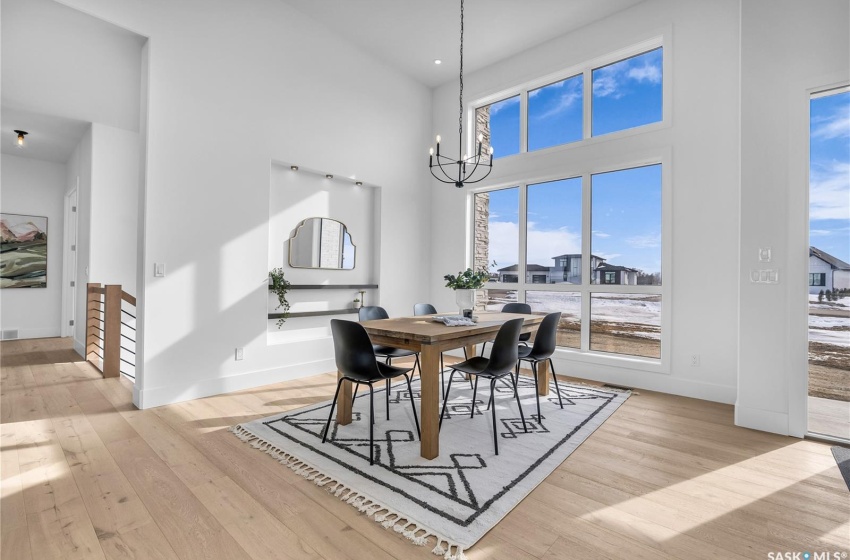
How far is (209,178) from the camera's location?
11.7 feet

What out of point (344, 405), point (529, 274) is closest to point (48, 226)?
point (344, 405)

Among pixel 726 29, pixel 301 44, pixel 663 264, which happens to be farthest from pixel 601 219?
pixel 301 44

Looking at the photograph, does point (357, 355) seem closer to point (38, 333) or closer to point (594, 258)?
point (594, 258)

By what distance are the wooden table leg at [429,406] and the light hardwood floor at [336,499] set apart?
613mm

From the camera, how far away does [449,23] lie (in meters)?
4.38

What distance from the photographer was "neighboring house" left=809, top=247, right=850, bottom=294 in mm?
2705

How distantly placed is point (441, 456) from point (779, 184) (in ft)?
10.3

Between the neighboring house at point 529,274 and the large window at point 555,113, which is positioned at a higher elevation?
the large window at point 555,113

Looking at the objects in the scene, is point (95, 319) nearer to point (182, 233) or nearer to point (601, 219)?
point (182, 233)

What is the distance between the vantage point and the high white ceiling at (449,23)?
13.4ft

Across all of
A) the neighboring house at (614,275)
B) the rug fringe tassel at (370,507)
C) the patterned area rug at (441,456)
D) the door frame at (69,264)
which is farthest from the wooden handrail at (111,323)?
the neighboring house at (614,275)

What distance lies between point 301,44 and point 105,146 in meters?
3.05

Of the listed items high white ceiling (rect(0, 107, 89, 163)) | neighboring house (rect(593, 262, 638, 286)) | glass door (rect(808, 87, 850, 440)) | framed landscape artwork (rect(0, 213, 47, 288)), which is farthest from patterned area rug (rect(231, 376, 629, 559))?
framed landscape artwork (rect(0, 213, 47, 288))

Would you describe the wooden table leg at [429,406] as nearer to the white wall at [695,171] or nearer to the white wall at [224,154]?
the white wall at [224,154]
